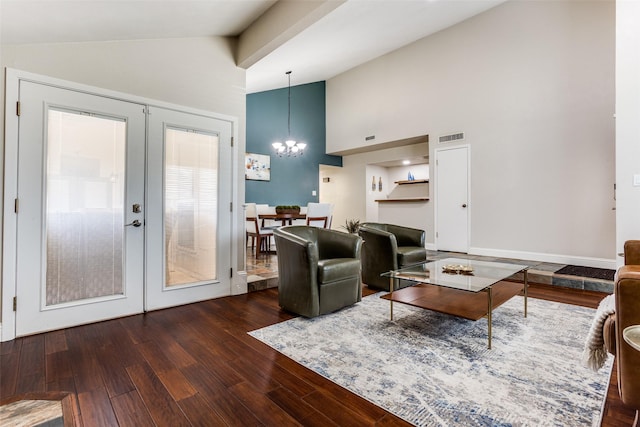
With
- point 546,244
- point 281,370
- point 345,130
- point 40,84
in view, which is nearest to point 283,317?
point 281,370

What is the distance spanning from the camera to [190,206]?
3197 mm

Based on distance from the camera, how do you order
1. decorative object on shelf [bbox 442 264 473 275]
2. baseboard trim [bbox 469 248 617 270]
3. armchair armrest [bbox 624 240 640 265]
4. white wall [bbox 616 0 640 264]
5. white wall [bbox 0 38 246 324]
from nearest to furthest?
armchair armrest [bbox 624 240 640 265], white wall [bbox 0 38 246 324], decorative object on shelf [bbox 442 264 473 275], white wall [bbox 616 0 640 264], baseboard trim [bbox 469 248 617 270]

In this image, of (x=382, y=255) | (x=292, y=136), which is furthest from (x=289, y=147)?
(x=382, y=255)

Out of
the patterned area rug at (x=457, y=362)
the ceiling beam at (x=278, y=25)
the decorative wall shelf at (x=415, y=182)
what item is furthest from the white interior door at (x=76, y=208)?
the decorative wall shelf at (x=415, y=182)

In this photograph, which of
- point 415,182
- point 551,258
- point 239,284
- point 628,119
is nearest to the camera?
Answer: point 628,119

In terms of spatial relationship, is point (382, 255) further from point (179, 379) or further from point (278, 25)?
point (278, 25)

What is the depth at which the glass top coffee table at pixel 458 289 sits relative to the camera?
2.21m

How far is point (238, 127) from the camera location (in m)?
3.56

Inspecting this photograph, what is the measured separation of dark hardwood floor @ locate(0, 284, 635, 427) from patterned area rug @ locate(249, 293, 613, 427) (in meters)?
0.12

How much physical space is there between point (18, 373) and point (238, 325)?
1353 mm

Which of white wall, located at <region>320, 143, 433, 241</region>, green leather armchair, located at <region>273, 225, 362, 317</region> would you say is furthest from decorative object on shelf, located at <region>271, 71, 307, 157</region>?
green leather armchair, located at <region>273, 225, 362, 317</region>

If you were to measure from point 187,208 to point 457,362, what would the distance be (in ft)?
9.04

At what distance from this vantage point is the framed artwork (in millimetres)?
6930

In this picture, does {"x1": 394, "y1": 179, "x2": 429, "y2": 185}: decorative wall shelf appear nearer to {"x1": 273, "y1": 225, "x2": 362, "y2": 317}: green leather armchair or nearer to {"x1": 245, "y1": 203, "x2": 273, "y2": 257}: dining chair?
{"x1": 245, "y1": 203, "x2": 273, "y2": 257}: dining chair
